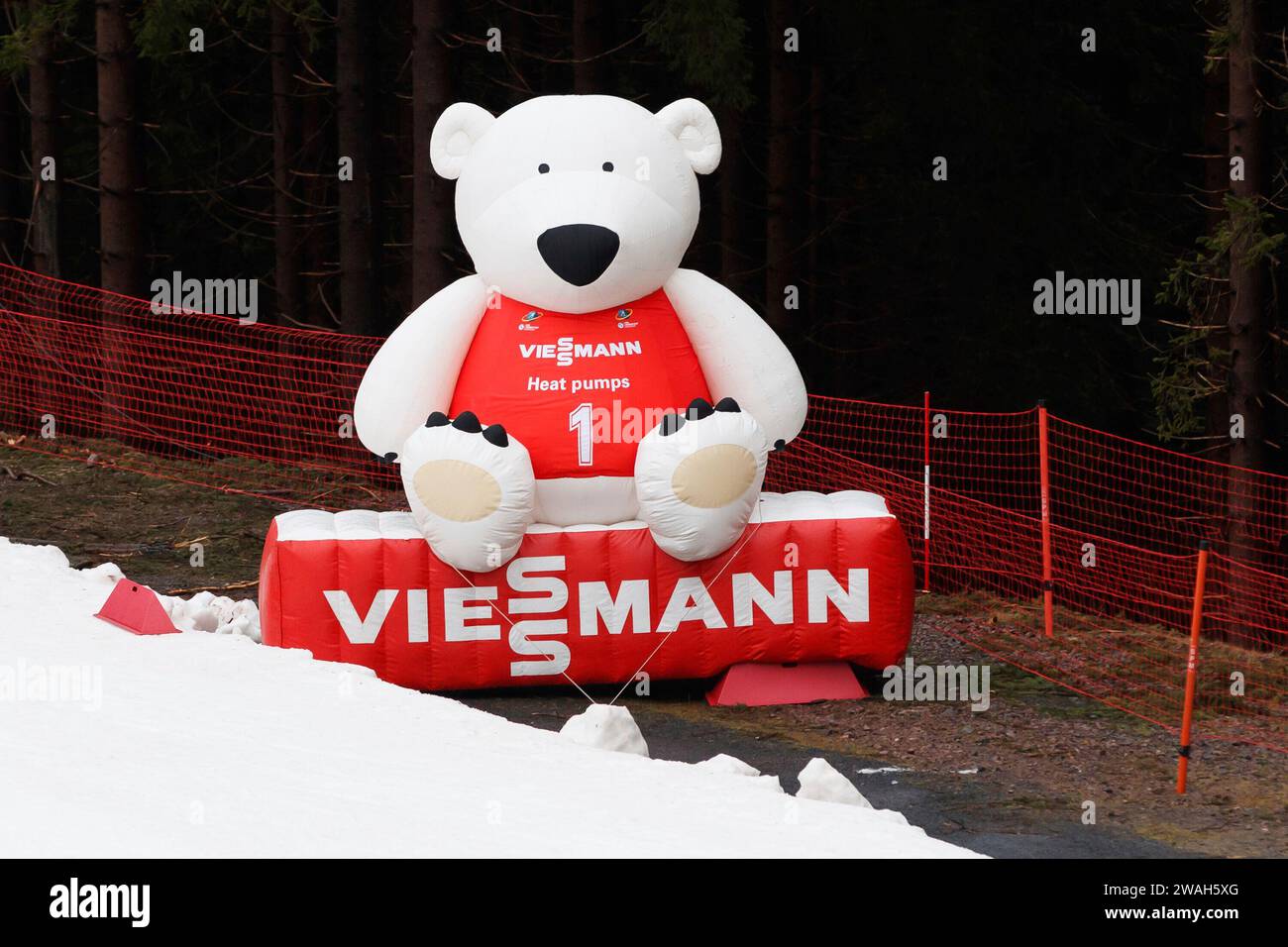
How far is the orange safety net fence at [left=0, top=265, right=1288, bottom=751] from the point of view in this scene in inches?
436

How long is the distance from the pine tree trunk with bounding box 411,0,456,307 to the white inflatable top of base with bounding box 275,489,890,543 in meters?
5.24

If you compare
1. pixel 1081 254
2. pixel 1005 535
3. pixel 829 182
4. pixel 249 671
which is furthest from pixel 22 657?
pixel 829 182

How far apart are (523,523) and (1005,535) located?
5.75 m

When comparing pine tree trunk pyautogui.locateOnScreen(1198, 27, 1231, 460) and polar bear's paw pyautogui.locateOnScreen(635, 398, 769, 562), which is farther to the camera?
pine tree trunk pyautogui.locateOnScreen(1198, 27, 1231, 460)

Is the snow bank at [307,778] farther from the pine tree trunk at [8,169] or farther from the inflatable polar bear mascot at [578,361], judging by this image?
the pine tree trunk at [8,169]

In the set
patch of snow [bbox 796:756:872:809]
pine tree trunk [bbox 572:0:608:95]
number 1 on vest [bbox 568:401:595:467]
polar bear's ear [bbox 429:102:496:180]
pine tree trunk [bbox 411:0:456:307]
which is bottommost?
patch of snow [bbox 796:756:872:809]

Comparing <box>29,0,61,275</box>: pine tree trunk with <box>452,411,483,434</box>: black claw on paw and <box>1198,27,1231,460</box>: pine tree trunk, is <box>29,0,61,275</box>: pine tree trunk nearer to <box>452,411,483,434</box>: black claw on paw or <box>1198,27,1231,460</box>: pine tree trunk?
<box>452,411,483,434</box>: black claw on paw

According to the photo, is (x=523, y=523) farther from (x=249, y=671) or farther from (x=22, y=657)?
(x=22, y=657)

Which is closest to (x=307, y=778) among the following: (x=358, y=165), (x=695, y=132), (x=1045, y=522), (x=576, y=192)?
(x=576, y=192)

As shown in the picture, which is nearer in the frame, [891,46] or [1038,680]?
[1038,680]

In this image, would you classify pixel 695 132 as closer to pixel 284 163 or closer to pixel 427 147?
pixel 427 147

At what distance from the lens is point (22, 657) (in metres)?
7.69

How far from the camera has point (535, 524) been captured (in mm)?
9484

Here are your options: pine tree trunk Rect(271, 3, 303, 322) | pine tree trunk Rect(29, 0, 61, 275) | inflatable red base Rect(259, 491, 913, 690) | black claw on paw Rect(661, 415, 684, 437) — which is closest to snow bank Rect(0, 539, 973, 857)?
inflatable red base Rect(259, 491, 913, 690)
